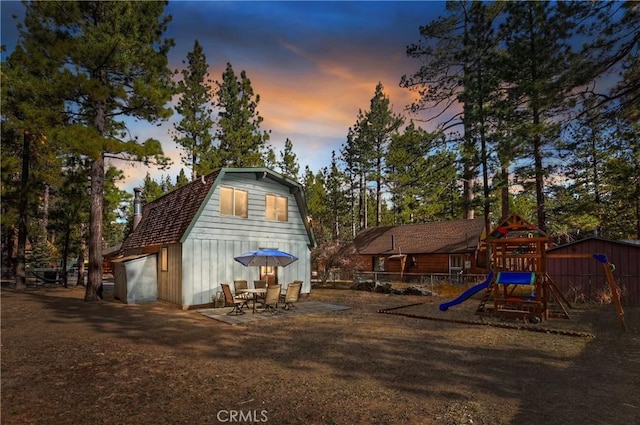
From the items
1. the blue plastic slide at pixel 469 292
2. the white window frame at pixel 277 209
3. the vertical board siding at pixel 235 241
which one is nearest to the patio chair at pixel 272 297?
the vertical board siding at pixel 235 241

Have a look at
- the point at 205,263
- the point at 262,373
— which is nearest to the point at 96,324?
the point at 205,263

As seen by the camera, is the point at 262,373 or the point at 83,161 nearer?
the point at 262,373

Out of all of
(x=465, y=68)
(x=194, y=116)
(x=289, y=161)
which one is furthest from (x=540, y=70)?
(x=289, y=161)

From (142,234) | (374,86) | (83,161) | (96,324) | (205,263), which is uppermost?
(374,86)

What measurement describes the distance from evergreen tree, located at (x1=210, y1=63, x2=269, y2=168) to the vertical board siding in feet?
60.2

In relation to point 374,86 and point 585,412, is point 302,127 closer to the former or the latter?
point 585,412

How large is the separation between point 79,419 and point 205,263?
1084 cm

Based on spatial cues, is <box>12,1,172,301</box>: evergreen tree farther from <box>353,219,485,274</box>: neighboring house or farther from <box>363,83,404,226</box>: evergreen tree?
<box>363,83,404,226</box>: evergreen tree

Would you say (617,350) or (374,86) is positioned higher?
(374,86)

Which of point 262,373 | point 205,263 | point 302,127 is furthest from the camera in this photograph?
point 302,127

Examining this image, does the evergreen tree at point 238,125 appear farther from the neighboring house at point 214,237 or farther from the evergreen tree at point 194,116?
the neighboring house at point 214,237

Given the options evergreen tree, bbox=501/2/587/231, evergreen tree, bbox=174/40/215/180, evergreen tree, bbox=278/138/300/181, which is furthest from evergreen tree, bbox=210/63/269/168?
evergreen tree, bbox=501/2/587/231

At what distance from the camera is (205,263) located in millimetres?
15336

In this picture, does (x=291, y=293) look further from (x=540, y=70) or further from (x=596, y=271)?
(x=540, y=70)
